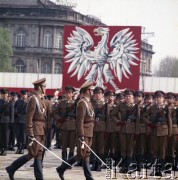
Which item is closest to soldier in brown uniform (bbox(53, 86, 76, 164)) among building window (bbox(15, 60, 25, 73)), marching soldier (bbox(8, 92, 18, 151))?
marching soldier (bbox(8, 92, 18, 151))

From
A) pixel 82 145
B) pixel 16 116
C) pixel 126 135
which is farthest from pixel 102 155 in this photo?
pixel 16 116

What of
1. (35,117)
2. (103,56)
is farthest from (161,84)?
(35,117)

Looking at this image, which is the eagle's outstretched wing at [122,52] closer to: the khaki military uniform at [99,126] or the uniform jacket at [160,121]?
the khaki military uniform at [99,126]

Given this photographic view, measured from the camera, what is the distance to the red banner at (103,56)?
1756 centimetres

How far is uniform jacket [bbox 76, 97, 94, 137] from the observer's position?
9258 millimetres

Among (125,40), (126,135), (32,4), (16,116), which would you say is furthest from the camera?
(32,4)

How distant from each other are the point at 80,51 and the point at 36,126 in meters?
9.14

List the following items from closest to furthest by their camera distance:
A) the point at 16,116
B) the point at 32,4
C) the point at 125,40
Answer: the point at 16,116 → the point at 125,40 → the point at 32,4

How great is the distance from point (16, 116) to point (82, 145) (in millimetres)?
6451

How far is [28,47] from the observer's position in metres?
64.6

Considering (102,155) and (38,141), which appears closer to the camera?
(38,141)

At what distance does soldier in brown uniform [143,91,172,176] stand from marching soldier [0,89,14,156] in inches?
177

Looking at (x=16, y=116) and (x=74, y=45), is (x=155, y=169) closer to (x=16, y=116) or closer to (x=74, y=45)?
(x=16, y=116)

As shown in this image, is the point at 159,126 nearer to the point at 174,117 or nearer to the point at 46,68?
the point at 174,117
